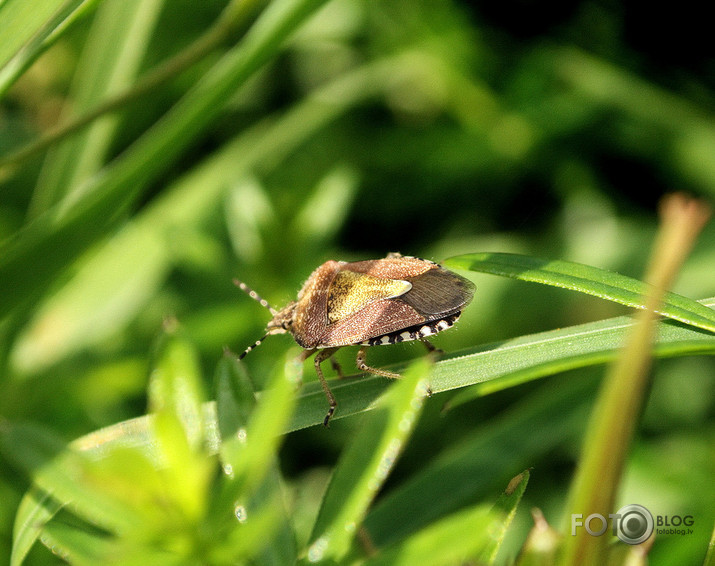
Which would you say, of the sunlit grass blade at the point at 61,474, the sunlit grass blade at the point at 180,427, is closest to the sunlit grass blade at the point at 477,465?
the sunlit grass blade at the point at 180,427

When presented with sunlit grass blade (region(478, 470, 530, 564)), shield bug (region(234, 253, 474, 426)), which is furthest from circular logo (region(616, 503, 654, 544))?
shield bug (region(234, 253, 474, 426))

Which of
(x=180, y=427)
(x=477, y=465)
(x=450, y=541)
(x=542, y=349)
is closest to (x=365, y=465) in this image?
(x=450, y=541)

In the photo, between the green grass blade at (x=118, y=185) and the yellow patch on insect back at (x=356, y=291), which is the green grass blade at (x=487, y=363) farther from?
the green grass blade at (x=118, y=185)

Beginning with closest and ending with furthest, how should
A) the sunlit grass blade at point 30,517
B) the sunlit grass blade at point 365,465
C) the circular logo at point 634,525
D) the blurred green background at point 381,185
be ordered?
the sunlit grass blade at point 365,465 < the circular logo at point 634,525 < the sunlit grass blade at point 30,517 < the blurred green background at point 381,185

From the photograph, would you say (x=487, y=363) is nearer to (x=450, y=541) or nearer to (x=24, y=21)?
(x=450, y=541)

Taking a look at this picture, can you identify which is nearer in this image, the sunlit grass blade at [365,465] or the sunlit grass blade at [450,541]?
the sunlit grass blade at [450,541]

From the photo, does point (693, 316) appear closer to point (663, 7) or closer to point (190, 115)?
point (190, 115)

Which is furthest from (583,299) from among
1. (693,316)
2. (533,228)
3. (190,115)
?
(190,115)
